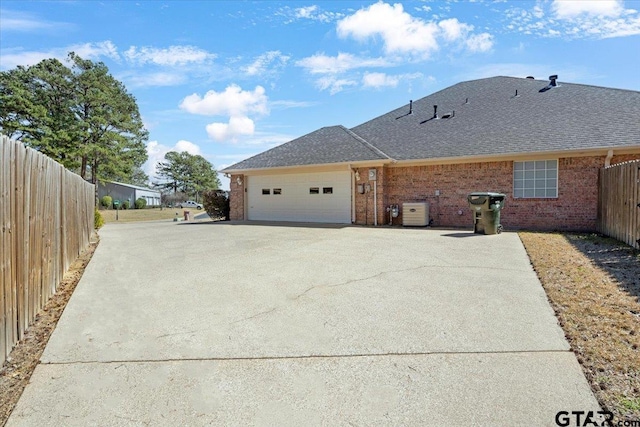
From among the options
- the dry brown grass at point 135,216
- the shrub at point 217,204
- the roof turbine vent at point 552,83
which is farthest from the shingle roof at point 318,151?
the dry brown grass at point 135,216

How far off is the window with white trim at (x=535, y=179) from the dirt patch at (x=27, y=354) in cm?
1312

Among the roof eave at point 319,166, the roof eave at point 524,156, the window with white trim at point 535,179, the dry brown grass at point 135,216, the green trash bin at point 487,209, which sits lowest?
the dry brown grass at point 135,216

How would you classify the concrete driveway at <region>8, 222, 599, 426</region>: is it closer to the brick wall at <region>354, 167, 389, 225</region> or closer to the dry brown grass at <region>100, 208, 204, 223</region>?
the brick wall at <region>354, 167, 389, 225</region>

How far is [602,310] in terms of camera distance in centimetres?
396

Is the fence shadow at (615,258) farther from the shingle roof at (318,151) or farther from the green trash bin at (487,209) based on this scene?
the shingle roof at (318,151)

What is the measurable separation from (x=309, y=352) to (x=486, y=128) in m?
14.0

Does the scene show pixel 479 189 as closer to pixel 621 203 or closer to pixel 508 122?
pixel 508 122

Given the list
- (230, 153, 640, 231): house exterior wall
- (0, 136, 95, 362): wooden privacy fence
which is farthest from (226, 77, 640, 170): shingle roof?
(0, 136, 95, 362): wooden privacy fence

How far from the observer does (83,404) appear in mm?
2451

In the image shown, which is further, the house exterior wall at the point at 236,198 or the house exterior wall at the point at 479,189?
the house exterior wall at the point at 236,198

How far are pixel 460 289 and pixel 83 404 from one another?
14.2ft

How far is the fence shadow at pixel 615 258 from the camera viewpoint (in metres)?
5.08

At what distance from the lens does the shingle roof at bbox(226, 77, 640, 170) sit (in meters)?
12.2

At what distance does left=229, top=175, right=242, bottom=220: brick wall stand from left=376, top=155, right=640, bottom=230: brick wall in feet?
21.0
